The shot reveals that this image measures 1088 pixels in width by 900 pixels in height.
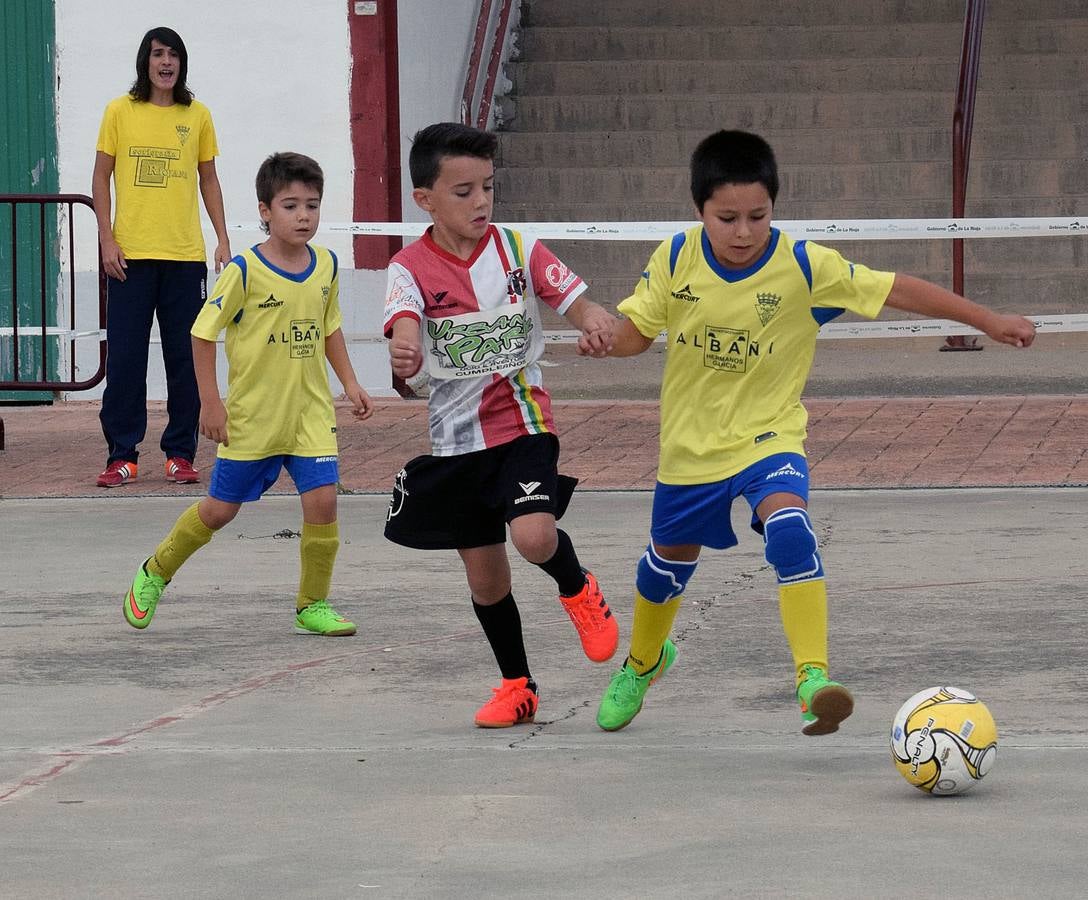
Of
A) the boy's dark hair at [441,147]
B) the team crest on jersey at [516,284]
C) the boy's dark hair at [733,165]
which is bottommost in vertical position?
the team crest on jersey at [516,284]

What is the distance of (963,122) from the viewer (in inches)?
559

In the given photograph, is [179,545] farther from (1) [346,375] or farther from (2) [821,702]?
(2) [821,702]

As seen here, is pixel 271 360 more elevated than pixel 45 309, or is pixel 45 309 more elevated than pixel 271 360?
pixel 45 309

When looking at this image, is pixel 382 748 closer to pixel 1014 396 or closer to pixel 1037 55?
pixel 1014 396

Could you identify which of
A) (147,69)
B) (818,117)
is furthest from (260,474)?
(818,117)

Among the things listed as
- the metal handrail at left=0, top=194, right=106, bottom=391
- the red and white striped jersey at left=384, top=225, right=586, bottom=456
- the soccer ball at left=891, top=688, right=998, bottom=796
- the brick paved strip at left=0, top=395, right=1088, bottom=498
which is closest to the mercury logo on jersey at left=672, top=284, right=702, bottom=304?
the red and white striped jersey at left=384, top=225, right=586, bottom=456

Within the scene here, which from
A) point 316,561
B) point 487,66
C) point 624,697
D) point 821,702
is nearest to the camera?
point 821,702

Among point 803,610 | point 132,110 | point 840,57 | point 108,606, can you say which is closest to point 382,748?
point 803,610

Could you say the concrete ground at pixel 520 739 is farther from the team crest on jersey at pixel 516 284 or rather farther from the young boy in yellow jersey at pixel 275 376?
the team crest on jersey at pixel 516 284

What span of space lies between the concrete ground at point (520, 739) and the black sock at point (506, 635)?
141 mm

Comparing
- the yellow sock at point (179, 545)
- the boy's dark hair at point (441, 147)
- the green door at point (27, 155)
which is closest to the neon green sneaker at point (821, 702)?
the boy's dark hair at point (441, 147)

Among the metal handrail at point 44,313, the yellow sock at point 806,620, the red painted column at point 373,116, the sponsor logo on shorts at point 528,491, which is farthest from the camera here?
the red painted column at point 373,116

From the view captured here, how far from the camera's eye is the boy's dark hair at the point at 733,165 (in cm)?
505

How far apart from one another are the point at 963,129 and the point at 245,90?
15.6 feet
